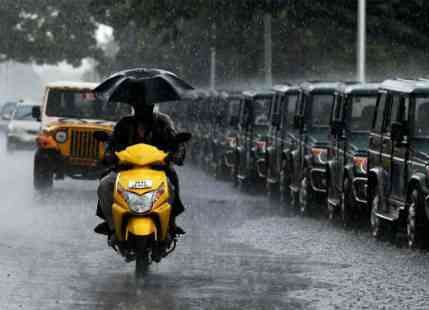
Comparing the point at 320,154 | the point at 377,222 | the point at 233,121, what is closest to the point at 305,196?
Answer: the point at 320,154

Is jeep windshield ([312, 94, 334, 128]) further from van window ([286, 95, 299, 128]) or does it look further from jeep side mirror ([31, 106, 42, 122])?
jeep side mirror ([31, 106, 42, 122])

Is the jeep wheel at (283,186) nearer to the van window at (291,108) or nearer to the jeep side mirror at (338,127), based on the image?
the van window at (291,108)

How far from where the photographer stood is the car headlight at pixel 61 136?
82.2ft

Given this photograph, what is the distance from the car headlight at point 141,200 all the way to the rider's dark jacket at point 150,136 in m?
0.82

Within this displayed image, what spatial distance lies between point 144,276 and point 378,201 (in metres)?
5.96

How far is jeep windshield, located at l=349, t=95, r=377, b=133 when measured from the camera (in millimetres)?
20344

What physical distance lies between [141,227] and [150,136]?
122 centimetres

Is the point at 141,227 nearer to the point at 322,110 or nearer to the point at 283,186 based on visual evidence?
the point at 322,110

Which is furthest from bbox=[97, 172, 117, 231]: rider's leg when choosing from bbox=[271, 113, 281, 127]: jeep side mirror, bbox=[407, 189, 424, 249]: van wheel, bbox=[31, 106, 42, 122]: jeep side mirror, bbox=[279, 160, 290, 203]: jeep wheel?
bbox=[271, 113, 281, 127]: jeep side mirror

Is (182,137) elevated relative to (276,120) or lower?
elevated

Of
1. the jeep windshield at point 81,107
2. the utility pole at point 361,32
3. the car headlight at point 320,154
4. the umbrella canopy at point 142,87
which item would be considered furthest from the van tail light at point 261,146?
the umbrella canopy at point 142,87

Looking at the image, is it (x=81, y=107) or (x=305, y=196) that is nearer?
(x=305, y=196)

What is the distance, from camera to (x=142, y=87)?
13148 mm

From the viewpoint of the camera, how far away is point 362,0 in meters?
37.0
